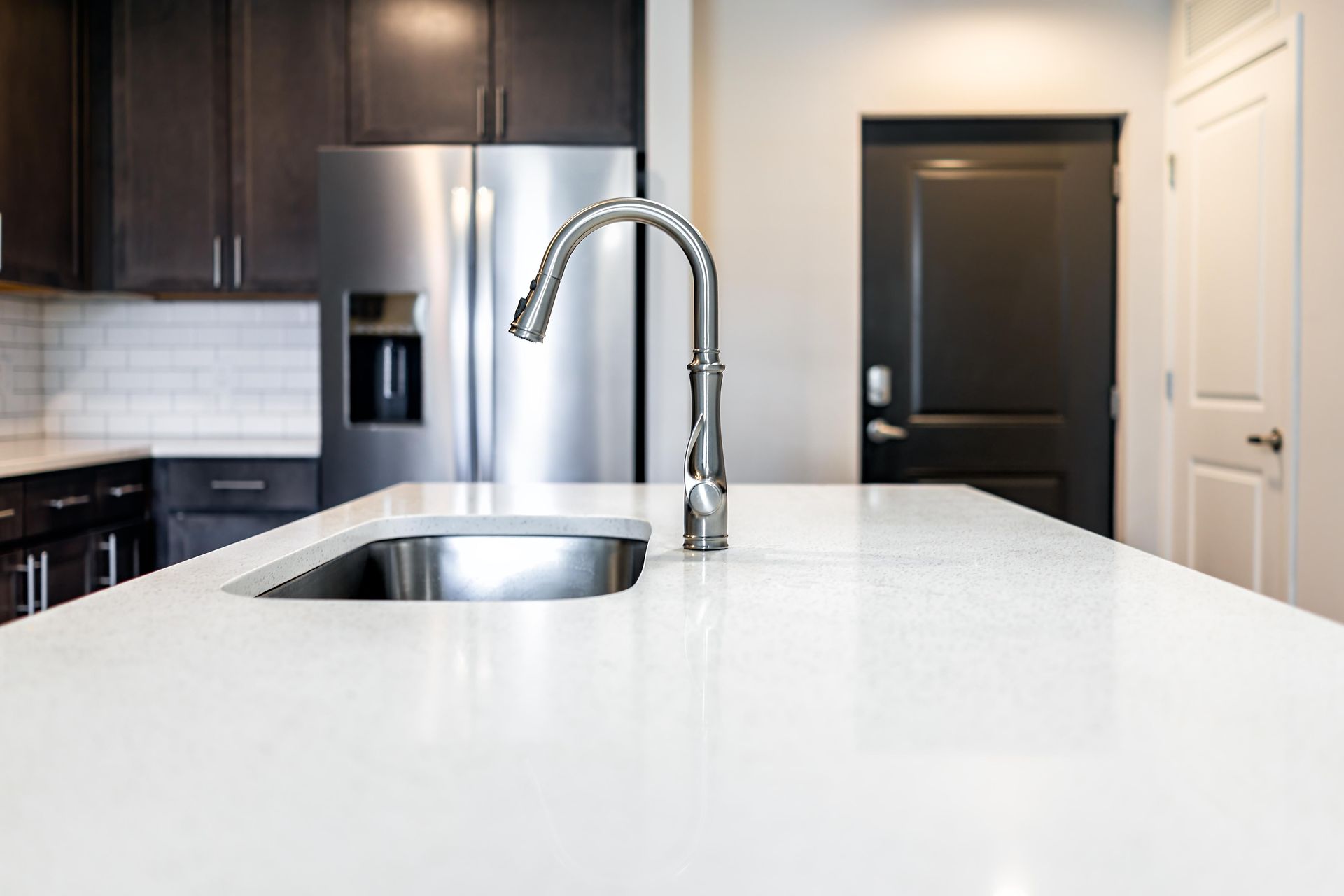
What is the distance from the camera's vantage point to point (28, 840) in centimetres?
43

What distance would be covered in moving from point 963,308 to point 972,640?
9.53 feet

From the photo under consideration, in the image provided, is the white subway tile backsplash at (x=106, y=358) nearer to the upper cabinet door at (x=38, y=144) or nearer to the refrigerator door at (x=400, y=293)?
the upper cabinet door at (x=38, y=144)

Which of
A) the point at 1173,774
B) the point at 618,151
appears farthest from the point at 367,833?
the point at 618,151

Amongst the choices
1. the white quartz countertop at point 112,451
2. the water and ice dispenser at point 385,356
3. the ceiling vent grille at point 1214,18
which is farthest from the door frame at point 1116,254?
the white quartz countertop at point 112,451

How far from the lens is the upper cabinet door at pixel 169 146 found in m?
3.26

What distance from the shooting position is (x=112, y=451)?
115 inches

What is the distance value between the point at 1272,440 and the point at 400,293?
2.42m

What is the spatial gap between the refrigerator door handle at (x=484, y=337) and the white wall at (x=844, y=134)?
2.44 feet

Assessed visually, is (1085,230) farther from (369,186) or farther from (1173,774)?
(1173,774)

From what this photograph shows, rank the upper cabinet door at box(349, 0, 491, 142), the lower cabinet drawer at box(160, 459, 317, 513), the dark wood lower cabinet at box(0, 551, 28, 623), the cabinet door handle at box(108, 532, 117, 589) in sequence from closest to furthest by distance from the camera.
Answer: the dark wood lower cabinet at box(0, 551, 28, 623) < the cabinet door handle at box(108, 532, 117, 589) < the lower cabinet drawer at box(160, 459, 317, 513) < the upper cabinet door at box(349, 0, 491, 142)

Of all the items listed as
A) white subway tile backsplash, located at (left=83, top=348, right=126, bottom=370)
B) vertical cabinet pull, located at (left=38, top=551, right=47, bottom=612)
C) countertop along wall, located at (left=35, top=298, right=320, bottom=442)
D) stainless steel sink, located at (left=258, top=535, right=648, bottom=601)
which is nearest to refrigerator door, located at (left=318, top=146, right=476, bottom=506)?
countertop along wall, located at (left=35, top=298, right=320, bottom=442)

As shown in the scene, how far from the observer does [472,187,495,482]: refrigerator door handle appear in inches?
117

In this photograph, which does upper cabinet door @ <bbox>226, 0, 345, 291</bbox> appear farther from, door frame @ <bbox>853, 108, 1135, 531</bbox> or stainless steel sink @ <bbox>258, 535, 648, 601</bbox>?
stainless steel sink @ <bbox>258, 535, 648, 601</bbox>

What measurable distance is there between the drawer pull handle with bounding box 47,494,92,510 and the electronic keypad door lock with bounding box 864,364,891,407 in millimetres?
2383
